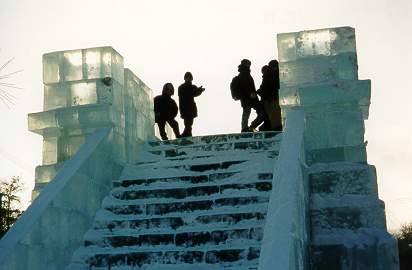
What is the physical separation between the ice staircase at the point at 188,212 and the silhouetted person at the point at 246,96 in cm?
211

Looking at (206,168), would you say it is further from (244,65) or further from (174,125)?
(244,65)

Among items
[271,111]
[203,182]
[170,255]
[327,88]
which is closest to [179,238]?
[170,255]

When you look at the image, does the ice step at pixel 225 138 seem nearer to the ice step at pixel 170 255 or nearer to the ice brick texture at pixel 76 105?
the ice brick texture at pixel 76 105

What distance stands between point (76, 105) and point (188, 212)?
217cm

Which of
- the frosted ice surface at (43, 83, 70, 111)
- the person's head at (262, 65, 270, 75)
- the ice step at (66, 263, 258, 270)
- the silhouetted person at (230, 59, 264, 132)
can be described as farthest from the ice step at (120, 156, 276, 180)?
the person's head at (262, 65, 270, 75)

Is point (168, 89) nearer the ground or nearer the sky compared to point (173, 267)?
nearer the sky

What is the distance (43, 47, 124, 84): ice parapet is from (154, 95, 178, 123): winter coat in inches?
112

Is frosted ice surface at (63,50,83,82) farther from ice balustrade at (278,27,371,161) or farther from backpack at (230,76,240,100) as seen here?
backpack at (230,76,240,100)

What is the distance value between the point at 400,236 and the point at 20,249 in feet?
176

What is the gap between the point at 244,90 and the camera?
10266 mm

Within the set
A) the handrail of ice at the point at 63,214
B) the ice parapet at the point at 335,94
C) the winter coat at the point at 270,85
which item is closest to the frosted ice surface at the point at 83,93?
the handrail of ice at the point at 63,214

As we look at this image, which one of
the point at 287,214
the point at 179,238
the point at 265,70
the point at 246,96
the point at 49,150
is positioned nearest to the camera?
the point at 287,214

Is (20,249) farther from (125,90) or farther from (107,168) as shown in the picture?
(125,90)

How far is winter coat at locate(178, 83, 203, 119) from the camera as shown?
10.6 meters
